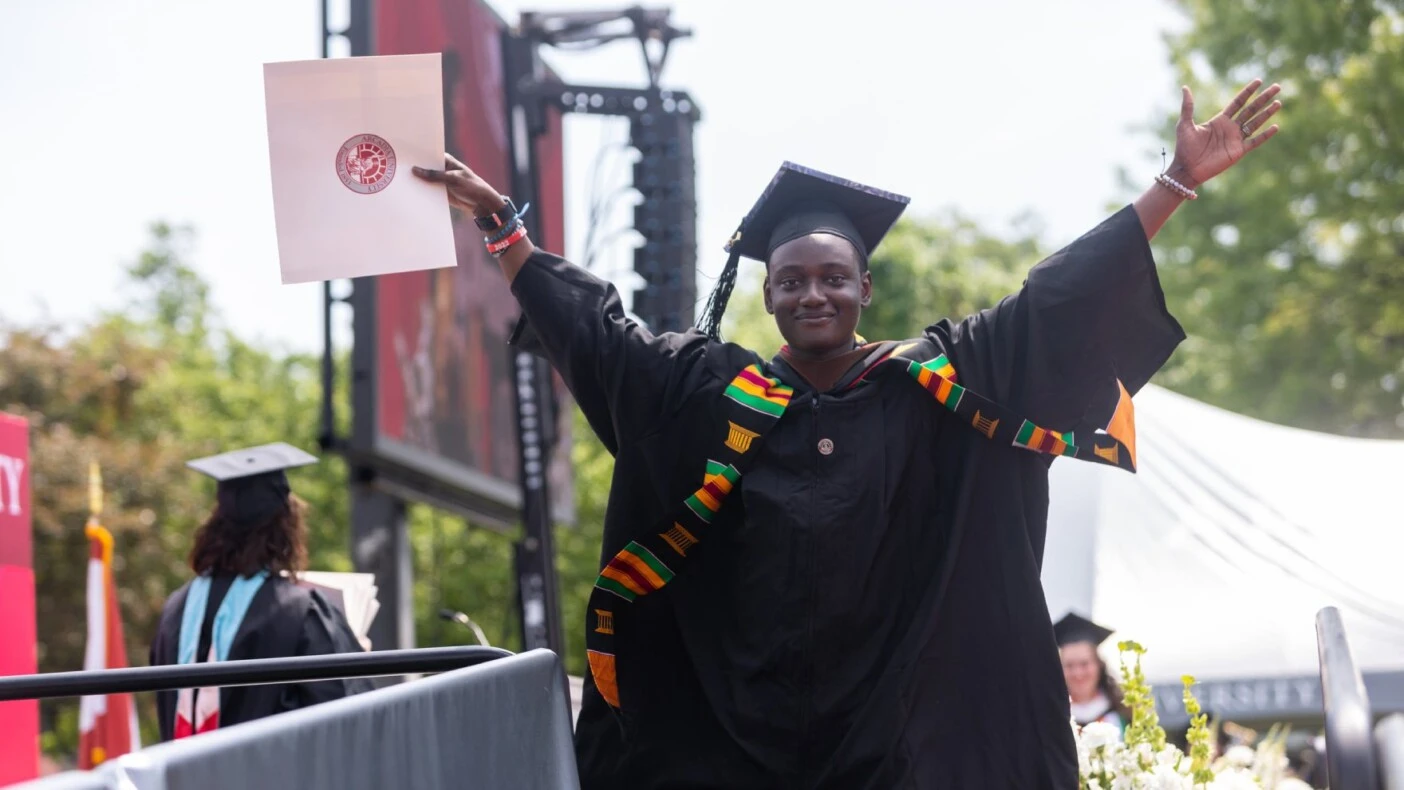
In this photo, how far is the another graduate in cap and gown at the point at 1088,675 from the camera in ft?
23.4

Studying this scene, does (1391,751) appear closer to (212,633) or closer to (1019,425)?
(1019,425)

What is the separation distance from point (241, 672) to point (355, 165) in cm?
103

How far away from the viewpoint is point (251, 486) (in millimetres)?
4734

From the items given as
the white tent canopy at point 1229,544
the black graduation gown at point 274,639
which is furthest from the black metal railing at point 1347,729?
the white tent canopy at point 1229,544

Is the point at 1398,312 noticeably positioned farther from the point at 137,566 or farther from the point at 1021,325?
the point at 137,566

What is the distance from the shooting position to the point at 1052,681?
2.93 m

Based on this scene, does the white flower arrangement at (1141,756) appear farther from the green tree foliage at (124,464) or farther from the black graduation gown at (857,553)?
the green tree foliage at (124,464)

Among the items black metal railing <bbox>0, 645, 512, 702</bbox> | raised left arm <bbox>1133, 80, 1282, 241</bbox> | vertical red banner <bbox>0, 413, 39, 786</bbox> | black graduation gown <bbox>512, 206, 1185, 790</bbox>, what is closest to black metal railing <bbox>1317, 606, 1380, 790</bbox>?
black graduation gown <bbox>512, 206, 1185, 790</bbox>

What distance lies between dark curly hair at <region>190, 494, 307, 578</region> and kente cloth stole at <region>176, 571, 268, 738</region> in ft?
0.14

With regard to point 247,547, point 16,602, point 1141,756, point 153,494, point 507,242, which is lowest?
point 153,494

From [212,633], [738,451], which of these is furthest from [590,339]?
[212,633]

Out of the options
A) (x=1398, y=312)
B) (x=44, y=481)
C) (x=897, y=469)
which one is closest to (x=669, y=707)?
(x=897, y=469)

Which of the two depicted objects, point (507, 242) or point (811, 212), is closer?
point (507, 242)

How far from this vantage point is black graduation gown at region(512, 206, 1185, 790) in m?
2.91
